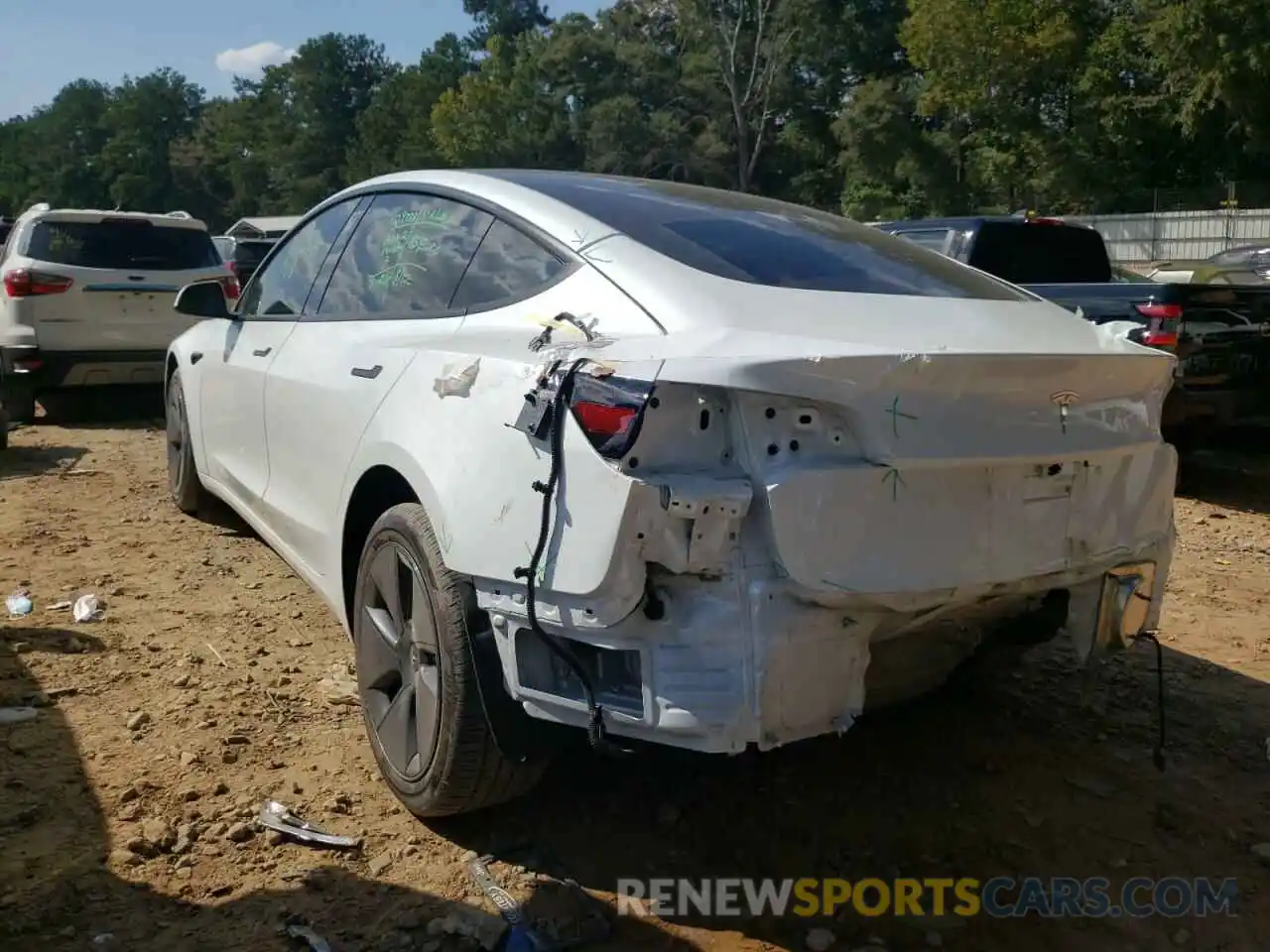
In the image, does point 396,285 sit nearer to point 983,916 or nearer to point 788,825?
A: point 788,825

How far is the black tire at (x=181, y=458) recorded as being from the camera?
5.62 metres

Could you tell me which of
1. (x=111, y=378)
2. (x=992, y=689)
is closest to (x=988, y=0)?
(x=111, y=378)

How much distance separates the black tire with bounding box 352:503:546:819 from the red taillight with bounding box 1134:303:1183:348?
16.9ft

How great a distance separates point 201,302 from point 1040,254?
5.94m

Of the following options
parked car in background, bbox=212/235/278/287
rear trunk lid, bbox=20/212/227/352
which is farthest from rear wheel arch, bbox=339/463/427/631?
parked car in background, bbox=212/235/278/287

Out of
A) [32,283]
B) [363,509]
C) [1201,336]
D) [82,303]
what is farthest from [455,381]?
[32,283]

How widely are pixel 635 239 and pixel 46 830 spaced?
214 centimetres

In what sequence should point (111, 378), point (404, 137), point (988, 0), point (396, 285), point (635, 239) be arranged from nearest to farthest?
point (635, 239) → point (396, 285) → point (111, 378) → point (988, 0) → point (404, 137)

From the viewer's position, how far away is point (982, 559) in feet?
7.89

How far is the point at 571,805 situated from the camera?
10.1ft

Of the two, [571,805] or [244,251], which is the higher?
[244,251]

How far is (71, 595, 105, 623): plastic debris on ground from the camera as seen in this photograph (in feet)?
14.5

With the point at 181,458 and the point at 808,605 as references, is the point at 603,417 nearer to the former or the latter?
the point at 808,605

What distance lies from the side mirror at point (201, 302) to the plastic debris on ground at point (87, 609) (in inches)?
47.9
